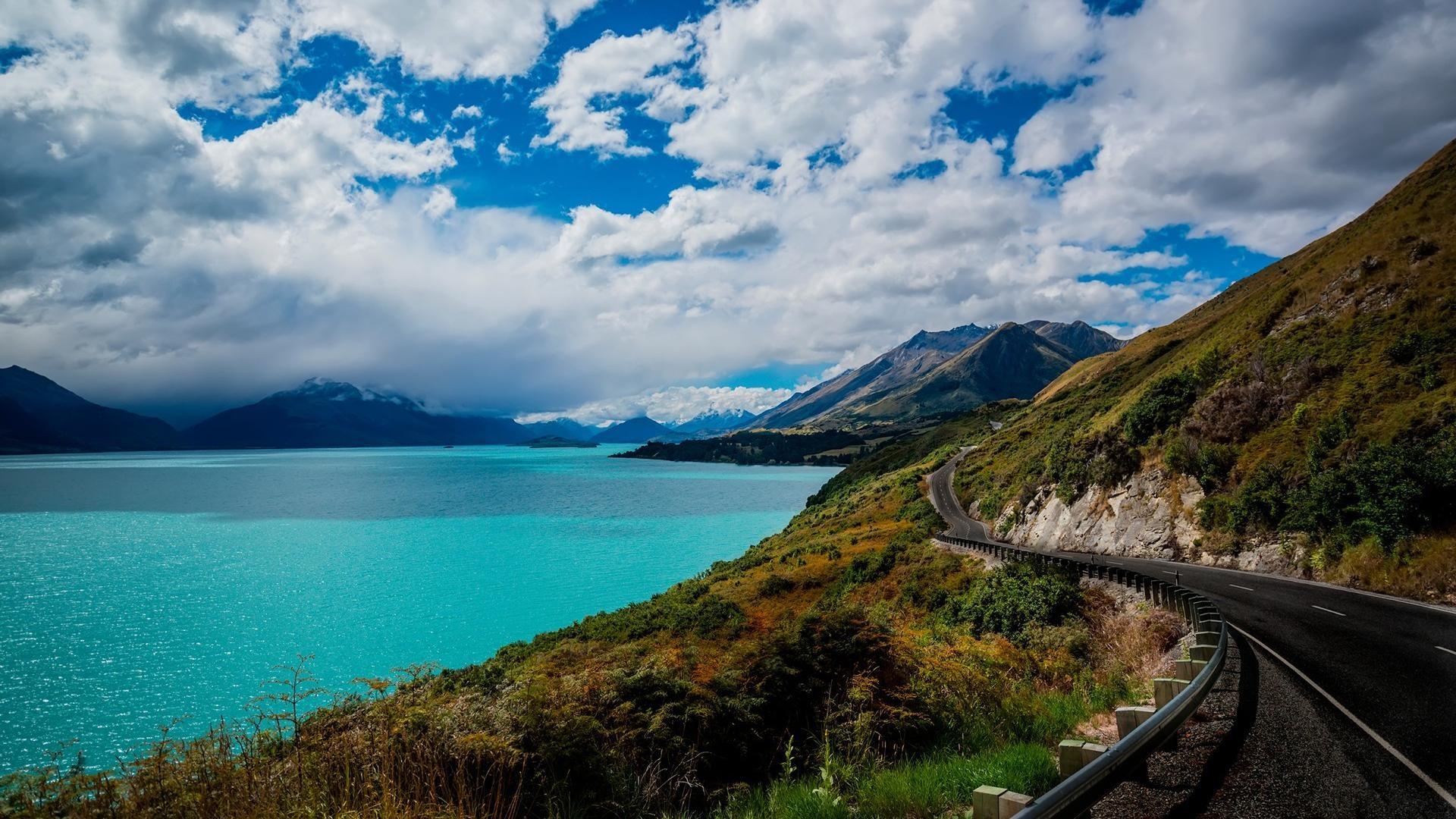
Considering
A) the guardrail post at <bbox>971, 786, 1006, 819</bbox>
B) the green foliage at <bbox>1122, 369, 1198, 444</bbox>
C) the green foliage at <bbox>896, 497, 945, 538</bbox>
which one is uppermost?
the green foliage at <bbox>1122, 369, 1198, 444</bbox>

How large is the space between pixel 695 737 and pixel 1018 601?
21.2 meters

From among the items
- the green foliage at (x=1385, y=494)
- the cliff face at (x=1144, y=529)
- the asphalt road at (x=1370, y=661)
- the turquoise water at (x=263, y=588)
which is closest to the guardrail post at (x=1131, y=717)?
the asphalt road at (x=1370, y=661)

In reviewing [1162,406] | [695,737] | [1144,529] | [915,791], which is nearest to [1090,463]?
[1162,406]

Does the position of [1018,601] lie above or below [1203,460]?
below

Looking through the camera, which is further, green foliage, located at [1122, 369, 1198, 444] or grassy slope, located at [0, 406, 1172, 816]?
green foliage, located at [1122, 369, 1198, 444]

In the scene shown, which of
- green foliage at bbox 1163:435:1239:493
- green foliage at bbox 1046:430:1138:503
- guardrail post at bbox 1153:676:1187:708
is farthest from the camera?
green foliage at bbox 1046:430:1138:503

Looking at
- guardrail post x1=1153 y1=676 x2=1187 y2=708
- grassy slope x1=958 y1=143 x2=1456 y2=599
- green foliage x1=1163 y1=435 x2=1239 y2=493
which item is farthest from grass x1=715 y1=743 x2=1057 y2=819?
green foliage x1=1163 y1=435 x2=1239 y2=493

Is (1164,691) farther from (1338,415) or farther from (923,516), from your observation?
(923,516)

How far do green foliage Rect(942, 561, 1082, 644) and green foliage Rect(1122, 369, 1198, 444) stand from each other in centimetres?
2142

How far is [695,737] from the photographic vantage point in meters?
11.9

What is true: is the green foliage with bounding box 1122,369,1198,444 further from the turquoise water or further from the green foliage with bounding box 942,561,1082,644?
the turquoise water

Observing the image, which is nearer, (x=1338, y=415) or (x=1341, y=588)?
(x=1341, y=588)

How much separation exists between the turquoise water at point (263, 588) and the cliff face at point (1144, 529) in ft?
129

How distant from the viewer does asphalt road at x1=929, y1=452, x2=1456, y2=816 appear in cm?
745
